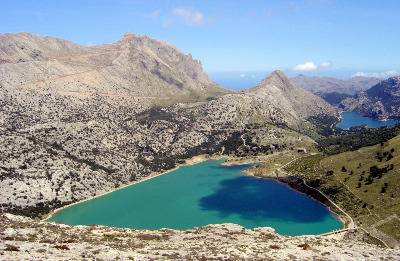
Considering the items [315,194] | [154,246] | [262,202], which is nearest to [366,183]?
[315,194]

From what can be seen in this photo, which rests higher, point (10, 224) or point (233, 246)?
point (10, 224)

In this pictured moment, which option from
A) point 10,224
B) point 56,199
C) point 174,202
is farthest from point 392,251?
point 56,199

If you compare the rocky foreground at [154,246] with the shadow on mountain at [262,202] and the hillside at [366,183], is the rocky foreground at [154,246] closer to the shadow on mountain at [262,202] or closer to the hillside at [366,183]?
the hillside at [366,183]

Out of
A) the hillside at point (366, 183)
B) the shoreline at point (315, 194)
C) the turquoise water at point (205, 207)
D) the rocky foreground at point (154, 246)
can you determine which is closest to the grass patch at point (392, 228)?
the hillside at point (366, 183)

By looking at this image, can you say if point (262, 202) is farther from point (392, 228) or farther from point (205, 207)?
point (392, 228)

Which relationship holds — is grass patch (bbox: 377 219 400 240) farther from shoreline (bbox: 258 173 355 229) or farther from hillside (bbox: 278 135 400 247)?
shoreline (bbox: 258 173 355 229)

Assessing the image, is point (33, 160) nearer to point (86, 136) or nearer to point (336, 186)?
point (86, 136)

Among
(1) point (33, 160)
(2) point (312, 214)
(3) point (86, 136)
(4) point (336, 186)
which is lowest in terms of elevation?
(2) point (312, 214)
